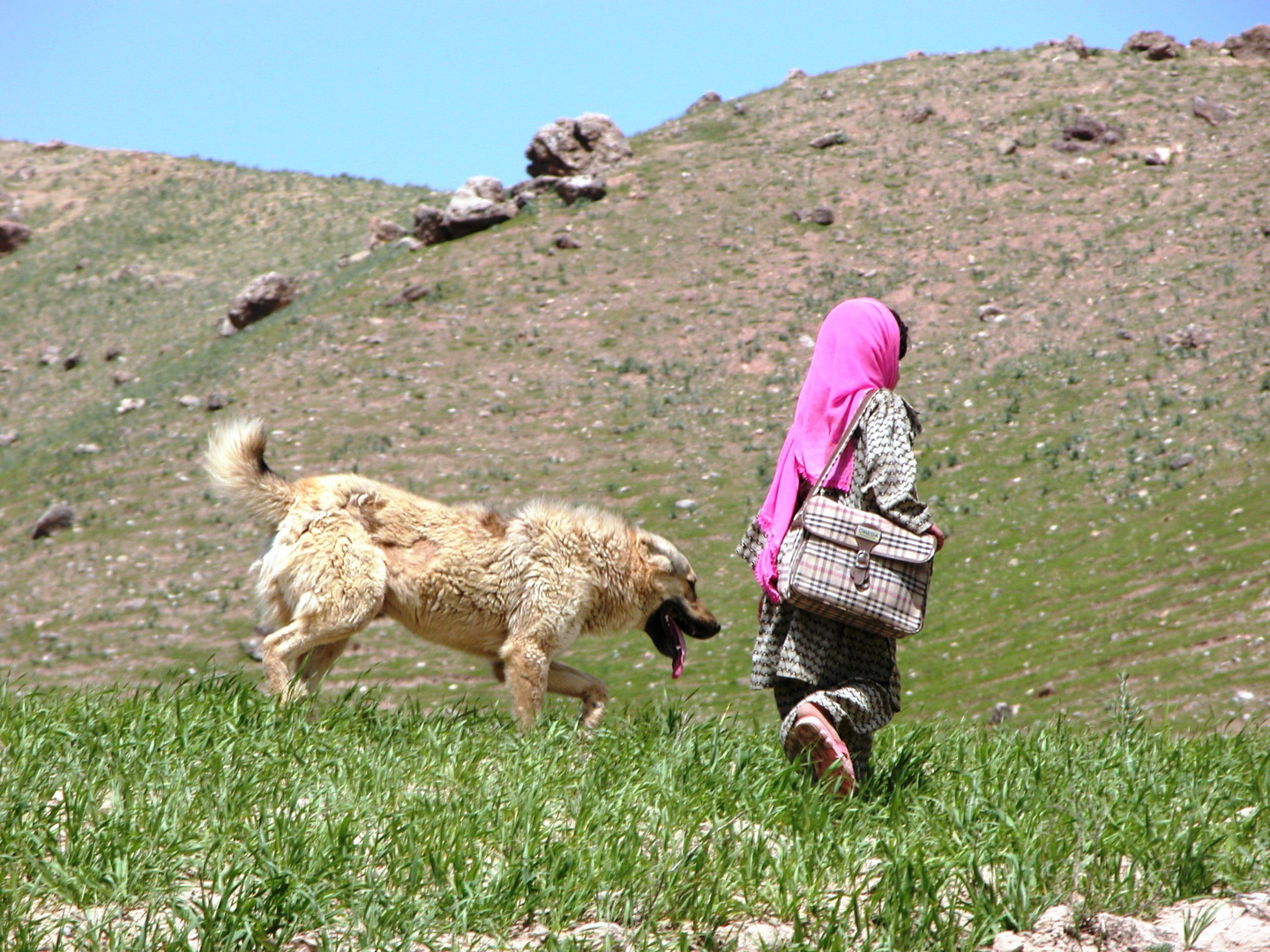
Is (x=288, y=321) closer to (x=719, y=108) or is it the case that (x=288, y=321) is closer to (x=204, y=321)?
(x=204, y=321)

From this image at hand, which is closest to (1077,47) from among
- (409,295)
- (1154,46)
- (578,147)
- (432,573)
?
(1154,46)

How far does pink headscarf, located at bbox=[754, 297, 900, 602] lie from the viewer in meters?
4.68

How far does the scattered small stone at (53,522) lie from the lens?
21672mm

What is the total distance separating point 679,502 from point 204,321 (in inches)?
820

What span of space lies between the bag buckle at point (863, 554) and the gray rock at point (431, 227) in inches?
1162

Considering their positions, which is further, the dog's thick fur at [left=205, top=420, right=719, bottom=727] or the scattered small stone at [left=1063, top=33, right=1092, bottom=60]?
the scattered small stone at [left=1063, top=33, right=1092, bottom=60]

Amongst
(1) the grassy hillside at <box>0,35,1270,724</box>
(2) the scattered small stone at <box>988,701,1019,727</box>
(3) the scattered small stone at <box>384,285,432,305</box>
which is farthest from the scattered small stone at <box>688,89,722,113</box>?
(2) the scattered small stone at <box>988,701,1019,727</box>

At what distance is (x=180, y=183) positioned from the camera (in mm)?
48312

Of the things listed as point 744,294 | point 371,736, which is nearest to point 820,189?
point 744,294

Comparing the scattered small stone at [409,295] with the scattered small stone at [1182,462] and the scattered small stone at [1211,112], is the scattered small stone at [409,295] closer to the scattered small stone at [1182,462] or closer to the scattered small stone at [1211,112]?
the scattered small stone at [1182,462]

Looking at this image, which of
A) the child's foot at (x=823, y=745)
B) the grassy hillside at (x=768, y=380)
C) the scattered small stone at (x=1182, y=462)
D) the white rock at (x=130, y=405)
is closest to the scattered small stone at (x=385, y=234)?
the grassy hillside at (x=768, y=380)

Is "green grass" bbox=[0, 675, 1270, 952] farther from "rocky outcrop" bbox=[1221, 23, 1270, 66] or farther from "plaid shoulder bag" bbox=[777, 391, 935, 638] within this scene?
"rocky outcrop" bbox=[1221, 23, 1270, 66]

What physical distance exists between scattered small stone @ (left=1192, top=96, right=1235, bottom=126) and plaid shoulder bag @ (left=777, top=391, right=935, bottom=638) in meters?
30.4

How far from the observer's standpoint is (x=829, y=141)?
3378cm
